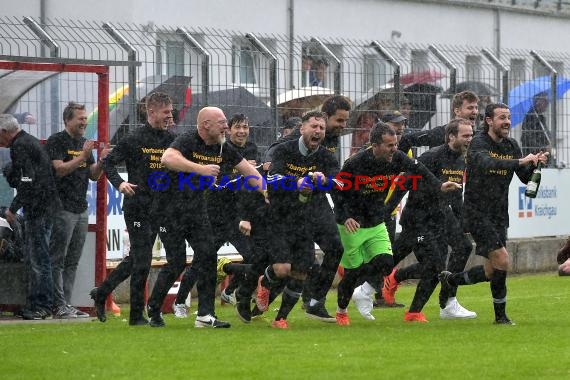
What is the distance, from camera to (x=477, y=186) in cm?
1416

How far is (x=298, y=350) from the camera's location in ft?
38.8

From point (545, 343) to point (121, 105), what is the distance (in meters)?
6.94

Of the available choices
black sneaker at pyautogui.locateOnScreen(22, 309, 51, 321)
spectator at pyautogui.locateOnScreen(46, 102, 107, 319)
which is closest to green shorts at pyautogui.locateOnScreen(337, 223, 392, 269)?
spectator at pyautogui.locateOnScreen(46, 102, 107, 319)

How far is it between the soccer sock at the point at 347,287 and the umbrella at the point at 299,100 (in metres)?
4.99

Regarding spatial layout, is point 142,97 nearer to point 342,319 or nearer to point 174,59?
point 174,59

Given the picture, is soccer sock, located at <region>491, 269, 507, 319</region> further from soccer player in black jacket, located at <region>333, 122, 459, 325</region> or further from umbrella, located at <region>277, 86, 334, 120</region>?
umbrella, located at <region>277, 86, 334, 120</region>

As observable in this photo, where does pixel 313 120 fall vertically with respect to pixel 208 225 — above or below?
above

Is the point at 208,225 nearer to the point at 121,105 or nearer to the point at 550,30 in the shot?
the point at 121,105

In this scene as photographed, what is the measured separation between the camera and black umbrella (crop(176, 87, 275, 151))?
1808cm

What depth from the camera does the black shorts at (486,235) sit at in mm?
13977

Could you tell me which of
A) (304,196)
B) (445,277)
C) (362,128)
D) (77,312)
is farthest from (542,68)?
(304,196)

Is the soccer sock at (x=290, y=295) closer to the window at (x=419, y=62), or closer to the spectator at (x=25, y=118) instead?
the spectator at (x=25, y=118)

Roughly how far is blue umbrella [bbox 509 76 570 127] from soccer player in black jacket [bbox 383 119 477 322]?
6743 millimetres

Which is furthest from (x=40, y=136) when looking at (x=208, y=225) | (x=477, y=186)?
(x=477, y=186)
